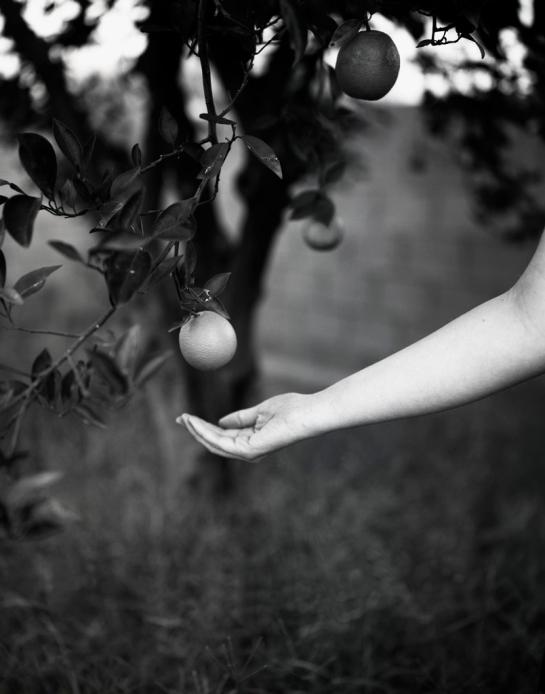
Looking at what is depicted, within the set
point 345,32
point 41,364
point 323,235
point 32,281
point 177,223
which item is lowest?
point 323,235

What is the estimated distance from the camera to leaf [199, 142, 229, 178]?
2.21 ft

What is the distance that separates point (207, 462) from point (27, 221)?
1.45 metres

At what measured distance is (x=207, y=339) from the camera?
29.6 inches

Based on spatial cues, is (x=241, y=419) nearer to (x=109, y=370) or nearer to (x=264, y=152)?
(x=109, y=370)

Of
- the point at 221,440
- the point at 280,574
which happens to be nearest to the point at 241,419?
the point at 221,440

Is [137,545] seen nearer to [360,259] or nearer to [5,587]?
[5,587]

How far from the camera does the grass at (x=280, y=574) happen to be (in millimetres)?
1308

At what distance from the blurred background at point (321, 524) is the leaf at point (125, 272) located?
0.53 m

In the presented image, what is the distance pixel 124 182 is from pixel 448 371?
391 millimetres

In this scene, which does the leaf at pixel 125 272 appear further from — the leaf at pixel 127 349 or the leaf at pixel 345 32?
the leaf at pixel 345 32

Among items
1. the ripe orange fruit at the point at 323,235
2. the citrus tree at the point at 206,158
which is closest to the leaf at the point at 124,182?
the citrus tree at the point at 206,158

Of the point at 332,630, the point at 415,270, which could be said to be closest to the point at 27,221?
the point at 332,630

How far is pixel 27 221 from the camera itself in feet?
1.98

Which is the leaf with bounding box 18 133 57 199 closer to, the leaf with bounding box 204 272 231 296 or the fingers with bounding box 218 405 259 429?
the leaf with bounding box 204 272 231 296
